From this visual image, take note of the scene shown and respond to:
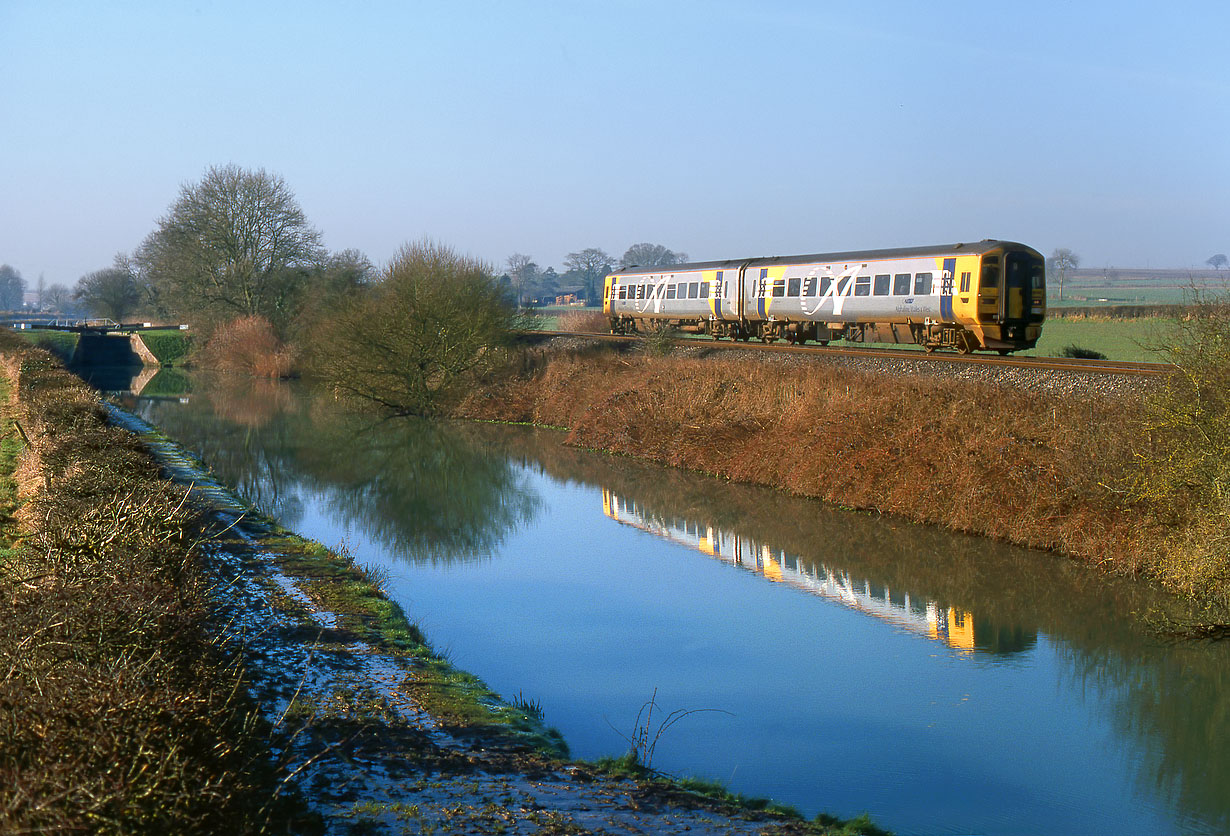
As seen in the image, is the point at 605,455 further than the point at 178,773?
Yes

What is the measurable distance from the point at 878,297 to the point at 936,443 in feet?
29.7

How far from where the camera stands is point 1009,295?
25.0 metres

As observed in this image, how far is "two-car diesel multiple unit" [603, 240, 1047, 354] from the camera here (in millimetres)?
25078

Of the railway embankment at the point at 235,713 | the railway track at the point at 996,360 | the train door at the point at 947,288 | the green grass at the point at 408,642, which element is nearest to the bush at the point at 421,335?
the railway track at the point at 996,360

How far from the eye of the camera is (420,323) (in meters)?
35.2

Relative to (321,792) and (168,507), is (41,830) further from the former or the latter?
(168,507)

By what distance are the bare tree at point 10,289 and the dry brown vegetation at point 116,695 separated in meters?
197

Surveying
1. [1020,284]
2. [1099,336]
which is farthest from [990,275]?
[1099,336]

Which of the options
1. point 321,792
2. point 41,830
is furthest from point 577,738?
point 41,830

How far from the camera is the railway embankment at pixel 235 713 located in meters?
4.60

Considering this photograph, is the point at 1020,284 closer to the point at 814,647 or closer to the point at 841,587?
the point at 841,587

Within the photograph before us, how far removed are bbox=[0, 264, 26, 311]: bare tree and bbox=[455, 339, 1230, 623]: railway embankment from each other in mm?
182204

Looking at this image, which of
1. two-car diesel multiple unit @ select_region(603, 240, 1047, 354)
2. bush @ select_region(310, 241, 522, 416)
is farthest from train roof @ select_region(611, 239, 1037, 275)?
bush @ select_region(310, 241, 522, 416)

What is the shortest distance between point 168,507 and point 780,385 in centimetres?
1705
